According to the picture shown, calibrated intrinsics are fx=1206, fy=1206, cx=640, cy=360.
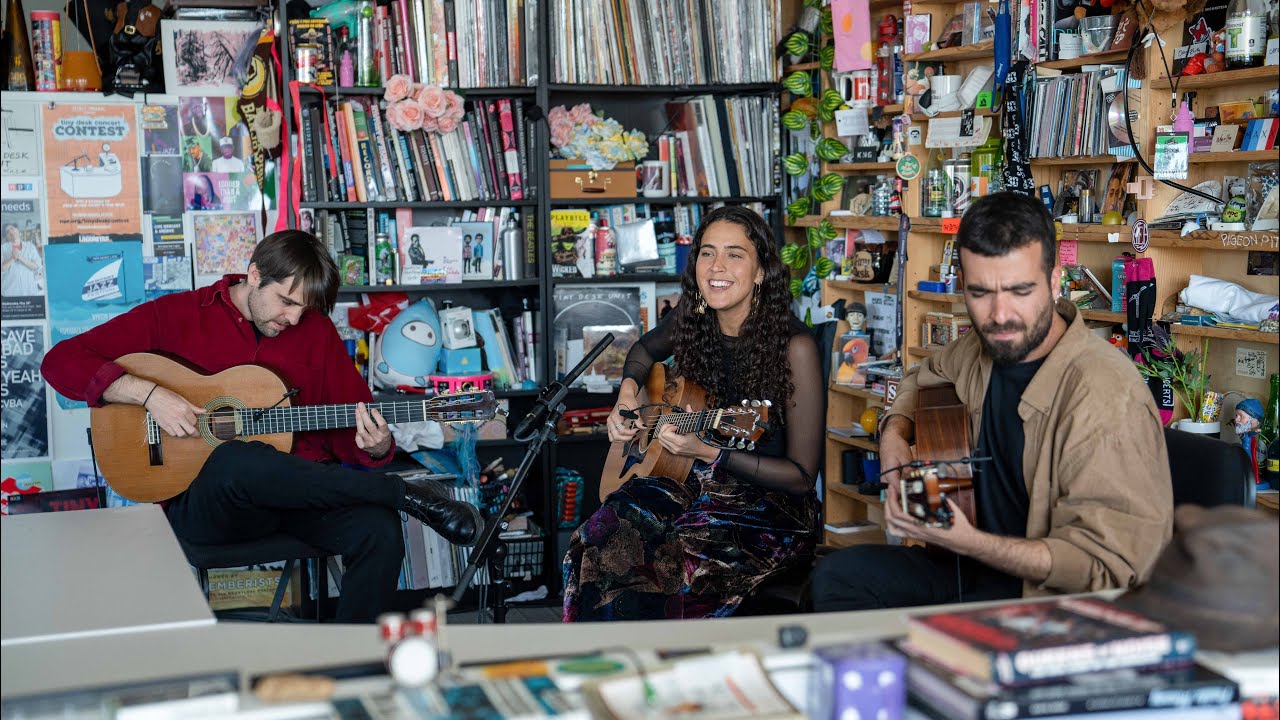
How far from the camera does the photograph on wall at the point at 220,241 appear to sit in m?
4.28

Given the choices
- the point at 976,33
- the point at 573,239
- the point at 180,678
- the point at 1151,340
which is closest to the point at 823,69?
the point at 976,33

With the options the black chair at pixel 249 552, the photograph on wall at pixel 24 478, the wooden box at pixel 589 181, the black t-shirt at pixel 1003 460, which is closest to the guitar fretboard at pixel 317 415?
the black chair at pixel 249 552

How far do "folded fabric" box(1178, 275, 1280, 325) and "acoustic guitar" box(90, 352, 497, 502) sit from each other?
6.01 ft

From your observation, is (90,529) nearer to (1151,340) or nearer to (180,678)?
(180,678)

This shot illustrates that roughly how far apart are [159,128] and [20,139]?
1.48 ft

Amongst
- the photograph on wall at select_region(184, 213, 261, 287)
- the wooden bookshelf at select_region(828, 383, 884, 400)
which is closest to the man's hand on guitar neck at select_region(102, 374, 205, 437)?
the photograph on wall at select_region(184, 213, 261, 287)

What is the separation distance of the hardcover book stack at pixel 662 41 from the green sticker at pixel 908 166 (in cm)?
80

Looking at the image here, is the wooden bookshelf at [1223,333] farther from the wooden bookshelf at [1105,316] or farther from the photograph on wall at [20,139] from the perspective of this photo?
the photograph on wall at [20,139]

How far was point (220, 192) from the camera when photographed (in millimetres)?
4289

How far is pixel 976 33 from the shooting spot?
3.67 m

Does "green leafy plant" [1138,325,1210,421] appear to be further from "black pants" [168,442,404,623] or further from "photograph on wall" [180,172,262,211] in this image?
"photograph on wall" [180,172,262,211]

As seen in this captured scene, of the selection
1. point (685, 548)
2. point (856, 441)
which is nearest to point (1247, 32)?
→ point (685, 548)

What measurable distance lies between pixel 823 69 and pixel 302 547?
244 cm

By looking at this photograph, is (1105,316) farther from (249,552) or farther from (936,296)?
(249,552)
